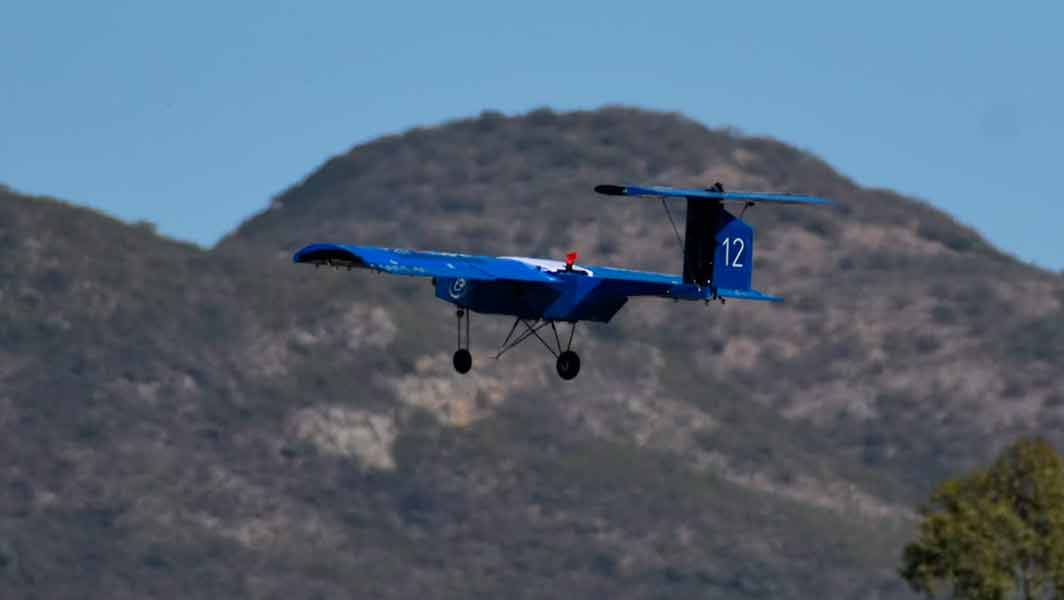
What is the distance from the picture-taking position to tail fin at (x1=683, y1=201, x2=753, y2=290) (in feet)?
206

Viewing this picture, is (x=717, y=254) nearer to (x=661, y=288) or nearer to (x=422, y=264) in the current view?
(x=661, y=288)

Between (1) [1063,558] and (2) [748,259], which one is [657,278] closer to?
(2) [748,259]

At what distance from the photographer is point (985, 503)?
114562mm

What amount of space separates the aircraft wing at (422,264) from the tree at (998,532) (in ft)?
178

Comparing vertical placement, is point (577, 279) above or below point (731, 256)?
below

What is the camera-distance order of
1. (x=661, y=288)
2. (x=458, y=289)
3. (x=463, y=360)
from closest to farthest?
(x=661, y=288) < (x=463, y=360) < (x=458, y=289)

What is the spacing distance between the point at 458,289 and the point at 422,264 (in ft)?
3.95

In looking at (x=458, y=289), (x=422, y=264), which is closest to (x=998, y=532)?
(x=458, y=289)

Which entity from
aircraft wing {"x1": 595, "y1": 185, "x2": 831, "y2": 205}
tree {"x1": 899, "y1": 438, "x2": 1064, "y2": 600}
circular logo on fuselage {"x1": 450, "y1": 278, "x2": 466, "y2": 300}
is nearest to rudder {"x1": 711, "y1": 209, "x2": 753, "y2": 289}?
aircraft wing {"x1": 595, "y1": 185, "x2": 831, "y2": 205}

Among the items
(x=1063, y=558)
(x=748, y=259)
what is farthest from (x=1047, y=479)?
(x=748, y=259)

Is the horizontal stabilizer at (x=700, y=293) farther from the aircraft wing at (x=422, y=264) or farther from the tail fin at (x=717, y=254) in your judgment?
the aircraft wing at (x=422, y=264)

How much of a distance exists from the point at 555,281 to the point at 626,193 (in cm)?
442

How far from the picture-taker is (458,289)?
63406mm

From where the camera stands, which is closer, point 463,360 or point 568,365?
point 463,360
